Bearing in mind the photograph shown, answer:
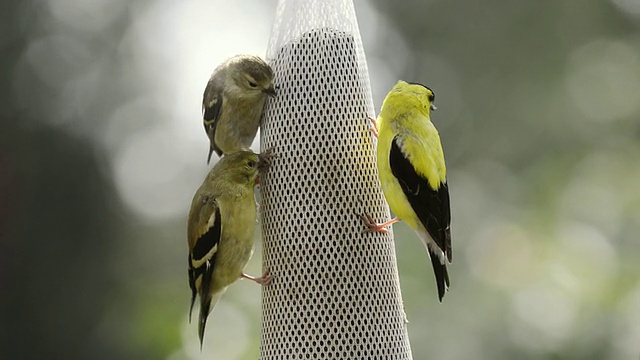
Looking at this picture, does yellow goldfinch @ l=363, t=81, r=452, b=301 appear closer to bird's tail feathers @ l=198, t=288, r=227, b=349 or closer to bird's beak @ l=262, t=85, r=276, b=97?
bird's beak @ l=262, t=85, r=276, b=97

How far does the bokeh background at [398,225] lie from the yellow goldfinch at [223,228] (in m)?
3.81

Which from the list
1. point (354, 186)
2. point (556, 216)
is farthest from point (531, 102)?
point (354, 186)

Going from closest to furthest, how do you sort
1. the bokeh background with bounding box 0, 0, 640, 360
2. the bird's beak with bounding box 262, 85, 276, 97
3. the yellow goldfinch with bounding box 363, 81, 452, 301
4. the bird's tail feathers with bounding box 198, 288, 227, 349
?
the yellow goldfinch with bounding box 363, 81, 452, 301 < the bird's tail feathers with bounding box 198, 288, 227, 349 < the bird's beak with bounding box 262, 85, 276, 97 < the bokeh background with bounding box 0, 0, 640, 360

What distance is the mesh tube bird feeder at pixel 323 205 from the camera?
167 inches

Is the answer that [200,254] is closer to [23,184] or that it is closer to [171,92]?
[23,184]

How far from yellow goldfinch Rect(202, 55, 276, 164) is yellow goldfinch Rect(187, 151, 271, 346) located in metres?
0.24

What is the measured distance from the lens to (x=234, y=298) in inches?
358

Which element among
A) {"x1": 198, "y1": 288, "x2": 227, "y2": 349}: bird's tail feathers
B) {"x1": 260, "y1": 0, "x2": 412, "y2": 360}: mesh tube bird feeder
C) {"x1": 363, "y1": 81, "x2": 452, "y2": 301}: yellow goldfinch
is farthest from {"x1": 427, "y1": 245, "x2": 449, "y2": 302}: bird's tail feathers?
{"x1": 198, "y1": 288, "x2": 227, "y2": 349}: bird's tail feathers

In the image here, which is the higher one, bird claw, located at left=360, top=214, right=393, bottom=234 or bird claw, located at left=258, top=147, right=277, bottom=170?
bird claw, located at left=258, top=147, right=277, bottom=170

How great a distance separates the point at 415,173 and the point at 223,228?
0.88 metres

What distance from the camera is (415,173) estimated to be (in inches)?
166

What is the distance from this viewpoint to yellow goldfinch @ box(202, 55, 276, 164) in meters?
4.42

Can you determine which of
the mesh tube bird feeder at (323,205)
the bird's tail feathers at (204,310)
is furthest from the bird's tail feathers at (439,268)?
the bird's tail feathers at (204,310)

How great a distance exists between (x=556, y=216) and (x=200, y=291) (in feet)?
18.2
